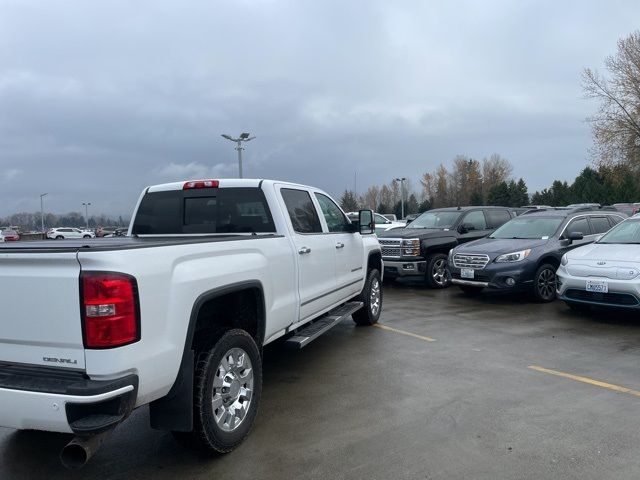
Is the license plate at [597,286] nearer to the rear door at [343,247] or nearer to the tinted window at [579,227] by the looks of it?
the tinted window at [579,227]

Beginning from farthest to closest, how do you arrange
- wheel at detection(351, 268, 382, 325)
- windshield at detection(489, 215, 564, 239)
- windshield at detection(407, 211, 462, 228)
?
windshield at detection(407, 211, 462, 228)
windshield at detection(489, 215, 564, 239)
wheel at detection(351, 268, 382, 325)

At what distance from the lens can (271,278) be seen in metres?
4.29

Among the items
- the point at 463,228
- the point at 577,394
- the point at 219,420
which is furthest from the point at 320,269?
the point at 463,228

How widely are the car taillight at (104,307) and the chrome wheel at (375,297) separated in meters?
5.21

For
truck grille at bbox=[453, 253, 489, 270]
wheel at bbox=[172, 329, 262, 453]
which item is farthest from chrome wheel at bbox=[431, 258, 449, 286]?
wheel at bbox=[172, 329, 262, 453]

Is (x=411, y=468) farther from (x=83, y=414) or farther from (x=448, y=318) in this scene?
(x=448, y=318)

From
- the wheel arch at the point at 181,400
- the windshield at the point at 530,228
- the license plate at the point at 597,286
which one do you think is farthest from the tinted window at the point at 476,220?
the wheel arch at the point at 181,400

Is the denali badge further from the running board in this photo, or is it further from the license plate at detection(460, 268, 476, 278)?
the license plate at detection(460, 268, 476, 278)

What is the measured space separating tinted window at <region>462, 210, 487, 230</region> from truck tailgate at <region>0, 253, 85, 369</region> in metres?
11.2

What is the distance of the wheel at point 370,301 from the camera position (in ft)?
24.8

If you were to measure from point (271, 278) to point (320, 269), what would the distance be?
128cm

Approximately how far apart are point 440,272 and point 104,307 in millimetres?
9921

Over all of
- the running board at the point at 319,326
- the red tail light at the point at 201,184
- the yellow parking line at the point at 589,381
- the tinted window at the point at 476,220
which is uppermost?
the red tail light at the point at 201,184

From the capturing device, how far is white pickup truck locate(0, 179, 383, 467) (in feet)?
9.22
